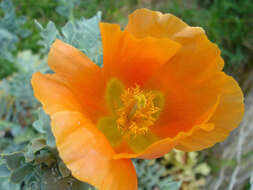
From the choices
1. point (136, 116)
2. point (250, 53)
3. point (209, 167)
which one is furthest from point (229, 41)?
point (136, 116)

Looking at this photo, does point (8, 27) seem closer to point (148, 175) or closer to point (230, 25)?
point (148, 175)

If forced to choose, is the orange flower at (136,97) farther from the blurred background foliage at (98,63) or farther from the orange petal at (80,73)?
the blurred background foliage at (98,63)

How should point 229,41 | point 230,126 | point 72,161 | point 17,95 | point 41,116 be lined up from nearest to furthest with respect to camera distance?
point 72,161 → point 230,126 → point 41,116 → point 17,95 → point 229,41

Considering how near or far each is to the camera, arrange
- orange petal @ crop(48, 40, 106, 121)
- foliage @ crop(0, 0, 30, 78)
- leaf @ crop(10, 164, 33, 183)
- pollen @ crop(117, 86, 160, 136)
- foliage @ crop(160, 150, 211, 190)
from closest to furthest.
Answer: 1. orange petal @ crop(48, 40, 106, 121)
2. leaf @ crop(10, 164, 33, 183)
3. pollen @ crop(117, 86, 160, 136)
4. foliage @ crop(0, 0, 30, 78)
5. foliage @ crop(160, 150, 211, 190)

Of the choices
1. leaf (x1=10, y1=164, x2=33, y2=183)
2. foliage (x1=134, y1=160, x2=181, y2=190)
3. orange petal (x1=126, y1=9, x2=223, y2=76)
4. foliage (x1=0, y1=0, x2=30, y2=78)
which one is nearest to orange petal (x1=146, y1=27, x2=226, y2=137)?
orange petal (x1=126, y1=9, x2=223, y2=76)

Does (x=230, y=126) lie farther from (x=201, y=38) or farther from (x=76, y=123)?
(x=76, y=123)

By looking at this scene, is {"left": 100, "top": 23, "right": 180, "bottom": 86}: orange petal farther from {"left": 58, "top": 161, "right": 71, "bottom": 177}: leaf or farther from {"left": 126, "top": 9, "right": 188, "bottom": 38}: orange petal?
{"left": 58, "top": 161, "right": 71, "bottom": 177}: leaf
